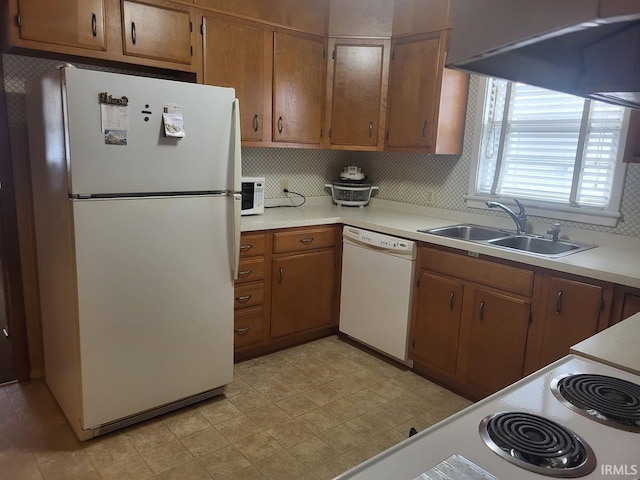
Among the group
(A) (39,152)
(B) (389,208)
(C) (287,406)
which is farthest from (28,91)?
(B) (389,208)

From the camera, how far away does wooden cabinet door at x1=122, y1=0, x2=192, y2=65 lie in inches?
101

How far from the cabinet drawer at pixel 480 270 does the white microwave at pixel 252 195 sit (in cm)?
116

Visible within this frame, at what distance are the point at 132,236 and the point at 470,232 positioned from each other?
2086 millimetres

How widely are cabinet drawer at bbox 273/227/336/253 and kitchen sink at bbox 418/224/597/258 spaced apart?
2.32 ft

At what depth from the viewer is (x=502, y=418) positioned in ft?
3.09

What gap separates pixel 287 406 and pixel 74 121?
1753 mm

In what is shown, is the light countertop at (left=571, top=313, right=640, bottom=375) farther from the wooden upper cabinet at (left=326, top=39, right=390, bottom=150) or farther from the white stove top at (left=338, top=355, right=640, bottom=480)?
the wooden upper cabinet at (left=326, top=39, right=390, bottom=150)

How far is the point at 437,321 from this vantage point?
285cm

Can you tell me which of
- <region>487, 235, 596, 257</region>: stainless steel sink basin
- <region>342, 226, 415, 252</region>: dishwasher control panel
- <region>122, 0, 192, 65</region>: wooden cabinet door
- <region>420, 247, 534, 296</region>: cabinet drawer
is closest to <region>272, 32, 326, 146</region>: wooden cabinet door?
<region>122, 0, 192, 65</region>: wooden cabinet door

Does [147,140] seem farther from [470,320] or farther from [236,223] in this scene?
[470,320]

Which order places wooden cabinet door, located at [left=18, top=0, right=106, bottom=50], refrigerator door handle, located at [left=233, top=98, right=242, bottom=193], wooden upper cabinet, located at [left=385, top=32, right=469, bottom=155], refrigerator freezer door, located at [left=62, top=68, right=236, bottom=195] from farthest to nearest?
wooden upper cabinet, located at [left=385, top=32, right=469, bottom=155]
refrigerator door handle, located at [left=233, top=98, right=242, bottom=193]
wooden cabinet door, located at [left=18, top=0, right=106, bottom=50]
refrigerator freezer door, located at [left=62, top=68, right=236, bottom=195]

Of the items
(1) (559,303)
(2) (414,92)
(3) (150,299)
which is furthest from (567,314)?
(3) (150,299)

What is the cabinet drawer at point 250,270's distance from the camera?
2965mm

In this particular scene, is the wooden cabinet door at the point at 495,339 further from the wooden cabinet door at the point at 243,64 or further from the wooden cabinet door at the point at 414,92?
the wooden cabinet door at the point at 243,64
